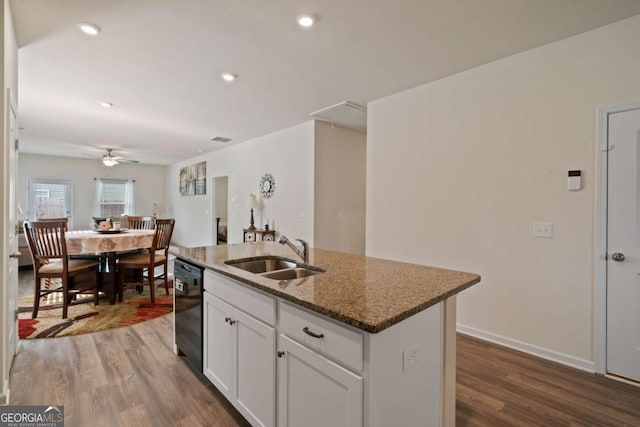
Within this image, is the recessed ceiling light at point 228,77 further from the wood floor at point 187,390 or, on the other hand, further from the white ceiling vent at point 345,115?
the wood floor at point 187,390

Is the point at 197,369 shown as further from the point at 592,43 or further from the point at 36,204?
the point at 36,204

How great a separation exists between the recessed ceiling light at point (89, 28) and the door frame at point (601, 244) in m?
3.81

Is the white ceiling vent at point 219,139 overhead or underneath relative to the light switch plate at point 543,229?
overhead

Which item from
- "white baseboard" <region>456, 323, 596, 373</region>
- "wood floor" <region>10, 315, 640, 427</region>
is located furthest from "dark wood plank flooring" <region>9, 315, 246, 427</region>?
"white baseboard" <region>456, 323, 596, 373</region>

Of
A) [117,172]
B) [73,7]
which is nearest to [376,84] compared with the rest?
[73,7]

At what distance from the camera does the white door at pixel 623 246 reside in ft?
6.88

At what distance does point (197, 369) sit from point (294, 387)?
47.3 inches

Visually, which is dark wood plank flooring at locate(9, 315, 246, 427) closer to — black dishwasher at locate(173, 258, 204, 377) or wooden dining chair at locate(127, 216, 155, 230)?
black dishwasher at locate(173, 258, 204, 377)

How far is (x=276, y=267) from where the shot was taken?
2.23 m

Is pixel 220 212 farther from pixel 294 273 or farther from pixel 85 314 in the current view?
pixel 294 273

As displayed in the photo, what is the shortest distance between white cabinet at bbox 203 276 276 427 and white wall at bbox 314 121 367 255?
2800 mm

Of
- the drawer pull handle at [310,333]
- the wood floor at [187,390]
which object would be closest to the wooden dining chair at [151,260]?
the wood floor at [187,390]

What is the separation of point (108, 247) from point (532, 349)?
14.9 feet

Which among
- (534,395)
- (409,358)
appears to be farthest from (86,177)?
(534,395)
